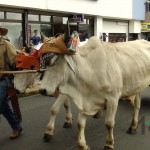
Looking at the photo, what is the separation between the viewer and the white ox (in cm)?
475

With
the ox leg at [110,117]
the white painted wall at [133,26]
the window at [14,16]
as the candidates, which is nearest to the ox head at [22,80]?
the ox leg at [110,117]

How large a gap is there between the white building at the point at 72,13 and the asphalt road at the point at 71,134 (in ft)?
9.10

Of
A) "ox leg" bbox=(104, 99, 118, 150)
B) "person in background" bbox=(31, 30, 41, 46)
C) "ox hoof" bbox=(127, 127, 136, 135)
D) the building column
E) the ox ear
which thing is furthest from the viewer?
the building column

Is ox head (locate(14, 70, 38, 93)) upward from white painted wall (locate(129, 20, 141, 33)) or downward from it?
downward

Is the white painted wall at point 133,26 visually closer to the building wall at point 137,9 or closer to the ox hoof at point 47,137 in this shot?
the building wall at point 137,9

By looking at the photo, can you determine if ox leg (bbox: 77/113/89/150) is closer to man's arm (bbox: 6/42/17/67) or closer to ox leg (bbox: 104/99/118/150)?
ox leg (bbox: 104/99/118/150)

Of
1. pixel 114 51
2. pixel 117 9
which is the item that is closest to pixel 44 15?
pixel 117 9

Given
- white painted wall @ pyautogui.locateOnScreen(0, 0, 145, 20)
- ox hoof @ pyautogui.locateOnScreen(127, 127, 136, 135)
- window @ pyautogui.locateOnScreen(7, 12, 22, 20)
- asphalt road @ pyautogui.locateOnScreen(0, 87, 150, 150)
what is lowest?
asphalt road @ pyautogui.locateOnScreen(0, 87, 150, 150)

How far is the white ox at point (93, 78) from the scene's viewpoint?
4.75 meters

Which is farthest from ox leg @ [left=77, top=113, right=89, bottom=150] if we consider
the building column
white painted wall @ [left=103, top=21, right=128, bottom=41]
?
white painted wall @ [left=103, top=21, right=128, bottom=41]

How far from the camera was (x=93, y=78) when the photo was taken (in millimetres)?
5051

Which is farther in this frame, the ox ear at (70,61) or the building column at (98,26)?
the building column at (98,26)

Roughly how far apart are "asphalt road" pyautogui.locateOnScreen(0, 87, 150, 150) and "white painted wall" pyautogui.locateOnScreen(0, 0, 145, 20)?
266 inches

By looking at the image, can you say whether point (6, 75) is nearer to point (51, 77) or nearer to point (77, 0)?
point (51, 77)
